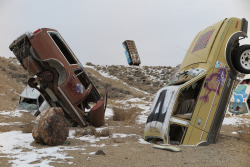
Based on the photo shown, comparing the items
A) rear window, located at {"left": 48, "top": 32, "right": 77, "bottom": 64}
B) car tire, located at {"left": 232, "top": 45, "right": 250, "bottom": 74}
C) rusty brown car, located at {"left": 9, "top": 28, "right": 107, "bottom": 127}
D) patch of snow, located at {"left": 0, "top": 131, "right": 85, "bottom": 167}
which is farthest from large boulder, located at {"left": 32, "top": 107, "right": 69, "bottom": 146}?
car tire, located at {"left": 232, "top": 45, "right": 250, "bottom": 74}

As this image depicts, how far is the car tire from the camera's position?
6.07 meters

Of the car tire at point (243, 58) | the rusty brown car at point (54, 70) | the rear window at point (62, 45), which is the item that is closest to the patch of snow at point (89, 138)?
the rusty brown car at point (54, 70)

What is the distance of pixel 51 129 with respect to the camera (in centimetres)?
537

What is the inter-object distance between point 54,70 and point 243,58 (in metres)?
5.55

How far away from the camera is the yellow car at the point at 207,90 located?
5.60m

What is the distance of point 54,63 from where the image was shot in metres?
7.89

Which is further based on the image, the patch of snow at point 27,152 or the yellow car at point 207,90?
the yellow car at point 207,90

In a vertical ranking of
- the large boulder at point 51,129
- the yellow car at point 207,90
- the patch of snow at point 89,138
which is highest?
the yellow car at point 207,90

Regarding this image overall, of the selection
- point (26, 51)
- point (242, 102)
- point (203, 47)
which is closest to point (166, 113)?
point (203, 47)

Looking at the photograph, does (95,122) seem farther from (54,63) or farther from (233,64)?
(233,64)

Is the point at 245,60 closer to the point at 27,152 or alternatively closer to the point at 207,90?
the point at 207,90

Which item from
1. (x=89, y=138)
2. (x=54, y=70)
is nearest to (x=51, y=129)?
(x=89, y=138)

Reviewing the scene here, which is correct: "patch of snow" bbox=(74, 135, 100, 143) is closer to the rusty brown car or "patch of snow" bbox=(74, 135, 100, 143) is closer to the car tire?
the rusty brown car

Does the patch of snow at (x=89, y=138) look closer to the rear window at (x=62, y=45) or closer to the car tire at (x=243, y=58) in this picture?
the rear window at (x=62, y=45)
